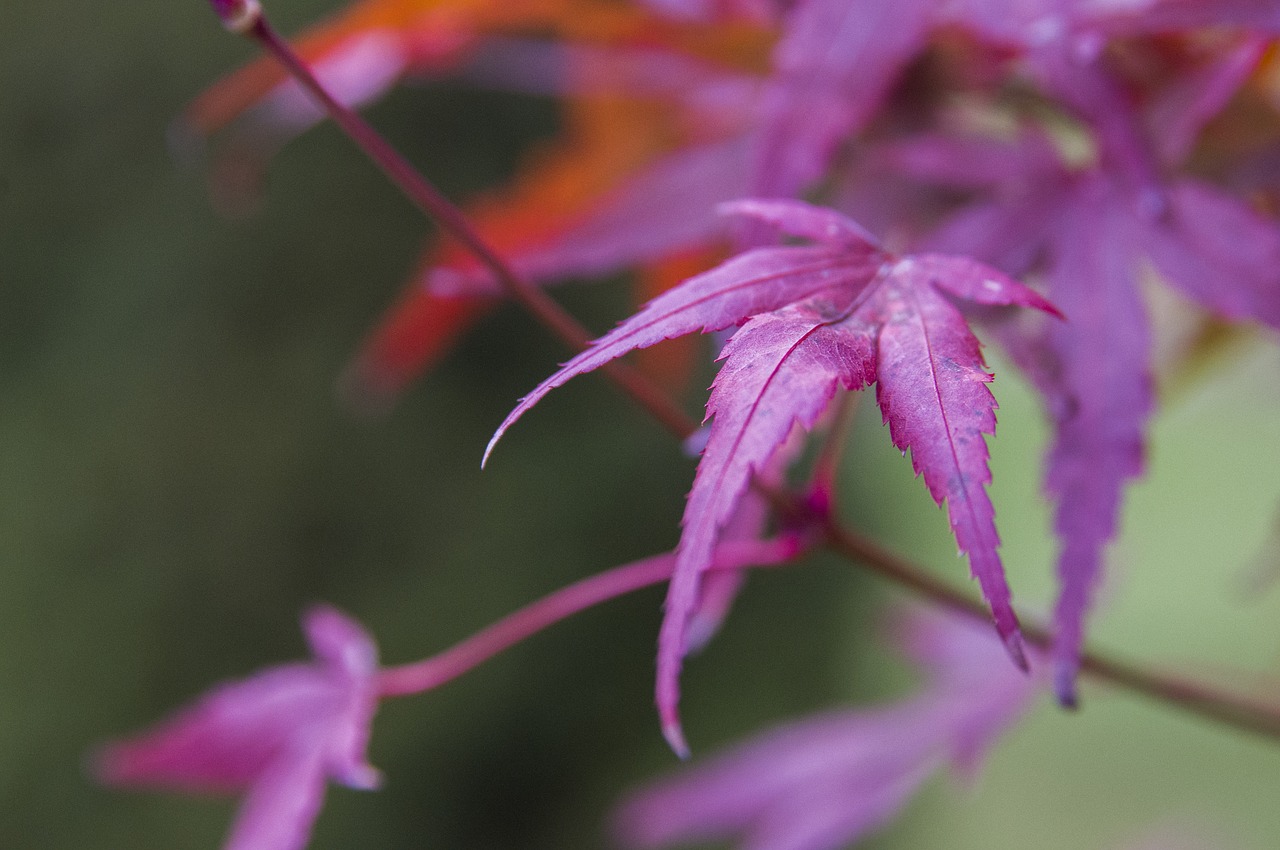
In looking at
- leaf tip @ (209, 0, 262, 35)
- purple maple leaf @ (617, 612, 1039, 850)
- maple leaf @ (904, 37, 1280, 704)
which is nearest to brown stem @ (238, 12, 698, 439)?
leaf tip @ (209, 0, 262, 35)

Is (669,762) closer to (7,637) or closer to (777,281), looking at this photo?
(7,637)

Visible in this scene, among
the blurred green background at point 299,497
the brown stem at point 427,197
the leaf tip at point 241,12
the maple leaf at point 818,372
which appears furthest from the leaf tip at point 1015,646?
the blurred green background at point 299,497

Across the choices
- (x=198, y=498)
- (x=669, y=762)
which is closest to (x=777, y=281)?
(x=198, y=498)

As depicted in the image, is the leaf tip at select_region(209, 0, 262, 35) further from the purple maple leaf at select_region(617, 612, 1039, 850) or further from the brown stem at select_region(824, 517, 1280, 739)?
the purple maple leaf at select_region(617, 612, 1039, 850)

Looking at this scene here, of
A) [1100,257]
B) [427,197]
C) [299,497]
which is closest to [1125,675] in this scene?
[1100,257]

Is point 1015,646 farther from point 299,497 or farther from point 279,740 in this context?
point 299,497

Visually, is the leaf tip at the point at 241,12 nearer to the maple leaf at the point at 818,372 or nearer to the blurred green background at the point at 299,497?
the maple leaf at the point at 818,372
